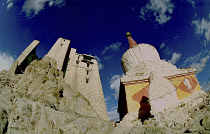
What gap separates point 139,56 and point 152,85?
21.1 feet

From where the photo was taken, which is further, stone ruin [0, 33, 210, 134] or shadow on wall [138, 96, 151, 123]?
shadow on wall [138, 96, 151, 123]

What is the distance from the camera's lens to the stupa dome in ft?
39.8

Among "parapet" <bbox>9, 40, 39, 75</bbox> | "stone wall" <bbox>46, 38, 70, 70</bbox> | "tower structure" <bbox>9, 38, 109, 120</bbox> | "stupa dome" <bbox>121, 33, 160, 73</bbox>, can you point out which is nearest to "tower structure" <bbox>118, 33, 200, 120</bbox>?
"stupa dome" <bbox>121, 33, 160, 73</bbox>

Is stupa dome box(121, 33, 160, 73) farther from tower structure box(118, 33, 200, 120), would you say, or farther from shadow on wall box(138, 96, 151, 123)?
shadow on wall box(138, 96, 151, 123)

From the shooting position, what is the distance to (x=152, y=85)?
6477mm

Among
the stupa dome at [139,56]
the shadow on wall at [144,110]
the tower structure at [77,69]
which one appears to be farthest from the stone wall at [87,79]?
the shadow on wall at [144,110]

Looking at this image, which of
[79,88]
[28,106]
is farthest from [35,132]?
[79,88]

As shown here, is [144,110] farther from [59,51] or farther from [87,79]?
[59,51]

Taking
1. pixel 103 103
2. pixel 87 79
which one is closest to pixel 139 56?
pixel 103 103

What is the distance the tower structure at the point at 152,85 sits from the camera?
5.84 metres

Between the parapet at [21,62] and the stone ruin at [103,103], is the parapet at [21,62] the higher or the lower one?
the higher one

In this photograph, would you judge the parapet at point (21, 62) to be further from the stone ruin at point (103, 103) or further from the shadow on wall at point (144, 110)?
the shadow on wall at point (144, 110)

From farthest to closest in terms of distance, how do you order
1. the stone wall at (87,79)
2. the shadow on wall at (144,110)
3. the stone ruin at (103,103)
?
the stone wall at (87,79)
the shadow on wall at (144,110)
the stone ruin at (103,103)

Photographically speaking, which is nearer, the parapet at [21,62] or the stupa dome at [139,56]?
the parapet at [21,62]
